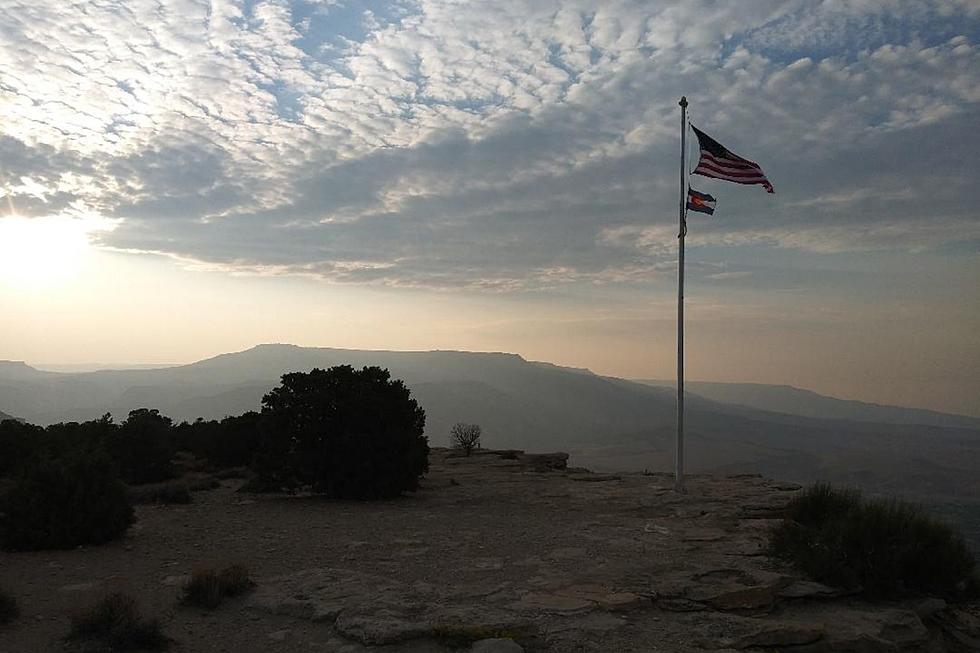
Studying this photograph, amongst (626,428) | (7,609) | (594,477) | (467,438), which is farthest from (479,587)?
(626,428)

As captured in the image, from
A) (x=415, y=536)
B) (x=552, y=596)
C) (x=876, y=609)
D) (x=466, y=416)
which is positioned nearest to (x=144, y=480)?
(x=415, y=536)

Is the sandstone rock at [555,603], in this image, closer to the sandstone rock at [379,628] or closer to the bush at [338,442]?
the sandstone rock at [379,628]

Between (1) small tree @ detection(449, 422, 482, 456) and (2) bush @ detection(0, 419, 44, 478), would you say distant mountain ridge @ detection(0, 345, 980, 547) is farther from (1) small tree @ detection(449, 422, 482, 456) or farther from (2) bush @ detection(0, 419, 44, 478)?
(2) bush @ detection(0, 419, 44, 478)

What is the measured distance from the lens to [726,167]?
16.8m

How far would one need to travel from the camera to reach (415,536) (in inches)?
509

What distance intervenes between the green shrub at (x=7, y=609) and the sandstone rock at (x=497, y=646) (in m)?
5.73

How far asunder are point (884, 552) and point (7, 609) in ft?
38.3

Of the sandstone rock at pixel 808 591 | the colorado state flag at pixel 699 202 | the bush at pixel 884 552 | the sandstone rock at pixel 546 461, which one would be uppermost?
the colorado state flag at pixel 699 202

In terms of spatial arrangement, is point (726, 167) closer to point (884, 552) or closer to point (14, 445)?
point (884, 552)

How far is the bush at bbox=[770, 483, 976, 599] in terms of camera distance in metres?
9.19

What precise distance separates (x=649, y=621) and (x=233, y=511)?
38.1 feet

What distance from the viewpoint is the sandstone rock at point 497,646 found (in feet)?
22.9

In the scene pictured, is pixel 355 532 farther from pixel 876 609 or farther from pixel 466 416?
pixel 466 416

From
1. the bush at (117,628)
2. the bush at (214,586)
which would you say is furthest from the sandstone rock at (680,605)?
the bush at (117,628)
